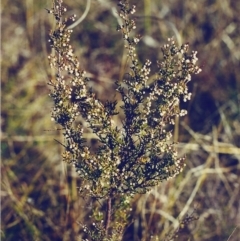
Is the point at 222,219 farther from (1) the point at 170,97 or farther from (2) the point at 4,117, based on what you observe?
(2) the point at 4,117

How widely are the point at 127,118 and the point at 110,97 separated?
1.18m

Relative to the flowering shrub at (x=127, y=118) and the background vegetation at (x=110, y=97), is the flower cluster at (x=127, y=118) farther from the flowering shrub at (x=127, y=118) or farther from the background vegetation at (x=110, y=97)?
the background vegetation at (x=110, y=97)

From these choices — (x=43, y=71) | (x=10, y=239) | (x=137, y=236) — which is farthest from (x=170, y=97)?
(x=43, y=71)

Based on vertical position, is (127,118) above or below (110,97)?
below

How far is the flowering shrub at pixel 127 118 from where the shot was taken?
1.15m

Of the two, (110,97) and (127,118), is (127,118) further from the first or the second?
(110,97)

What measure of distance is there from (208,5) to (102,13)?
1.95 feet

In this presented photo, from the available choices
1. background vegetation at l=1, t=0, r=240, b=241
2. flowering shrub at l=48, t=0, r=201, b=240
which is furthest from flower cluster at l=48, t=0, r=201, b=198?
background vegetation at l=1, t=0, r=240, b=241

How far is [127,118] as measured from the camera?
1219mm

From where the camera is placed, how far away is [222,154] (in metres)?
2.16

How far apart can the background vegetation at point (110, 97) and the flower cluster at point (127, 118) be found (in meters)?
0.38

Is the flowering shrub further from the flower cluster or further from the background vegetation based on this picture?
the background vegetation

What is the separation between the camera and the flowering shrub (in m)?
1.15

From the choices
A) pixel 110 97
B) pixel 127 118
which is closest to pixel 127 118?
pixel 127 118
